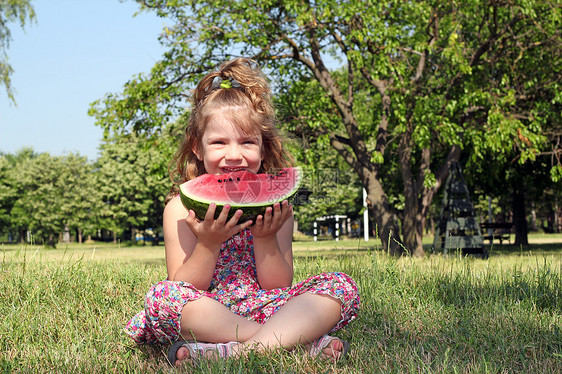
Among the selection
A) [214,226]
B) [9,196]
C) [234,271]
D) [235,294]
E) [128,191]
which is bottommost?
[235,294]

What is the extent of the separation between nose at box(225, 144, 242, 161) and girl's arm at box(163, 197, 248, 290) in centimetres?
40

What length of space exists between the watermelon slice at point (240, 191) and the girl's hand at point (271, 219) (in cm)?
3

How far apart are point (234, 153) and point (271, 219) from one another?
18.5 inches

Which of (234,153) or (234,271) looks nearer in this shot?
(234,153)

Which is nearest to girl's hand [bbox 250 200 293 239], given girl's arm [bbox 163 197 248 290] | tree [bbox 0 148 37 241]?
girl's arm [bbox 163 197 248 290]

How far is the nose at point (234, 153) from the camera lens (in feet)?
9.68

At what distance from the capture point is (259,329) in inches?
106

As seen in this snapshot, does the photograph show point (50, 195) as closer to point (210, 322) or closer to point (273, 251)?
point (273, 251)

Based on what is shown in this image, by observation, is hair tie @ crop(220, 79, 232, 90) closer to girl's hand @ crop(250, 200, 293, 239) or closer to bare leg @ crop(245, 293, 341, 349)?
girl's hand @ crop(250, 200, 293, 239)

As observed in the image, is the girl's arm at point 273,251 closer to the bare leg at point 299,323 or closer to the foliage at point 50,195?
the bare leg at point 299,323

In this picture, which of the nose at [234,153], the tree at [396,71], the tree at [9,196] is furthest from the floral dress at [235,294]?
the tree at [9,196]

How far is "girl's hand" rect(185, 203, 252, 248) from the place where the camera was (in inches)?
102

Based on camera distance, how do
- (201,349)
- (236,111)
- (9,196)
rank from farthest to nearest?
(9,196), (236,111), (201,349)

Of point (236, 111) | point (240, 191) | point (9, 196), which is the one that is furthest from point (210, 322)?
point (9, 196)
